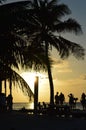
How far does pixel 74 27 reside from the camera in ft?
139

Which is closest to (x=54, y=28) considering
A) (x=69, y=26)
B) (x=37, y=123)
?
(x=69, y=26)

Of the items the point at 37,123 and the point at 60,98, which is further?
the point at 60,98

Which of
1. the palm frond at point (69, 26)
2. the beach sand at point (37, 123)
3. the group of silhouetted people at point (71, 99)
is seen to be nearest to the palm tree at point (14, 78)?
the beach sand at point (37, 123)

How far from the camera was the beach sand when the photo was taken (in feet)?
71.5

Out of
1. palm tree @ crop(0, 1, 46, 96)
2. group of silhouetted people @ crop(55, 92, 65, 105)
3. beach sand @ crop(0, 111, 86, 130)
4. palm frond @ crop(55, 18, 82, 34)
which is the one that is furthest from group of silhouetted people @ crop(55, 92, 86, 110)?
palm tree @ crop(0, 1, 46, 96)

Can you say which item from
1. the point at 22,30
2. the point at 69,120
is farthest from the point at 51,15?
the point at 22,30

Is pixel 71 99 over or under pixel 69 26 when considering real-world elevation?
under

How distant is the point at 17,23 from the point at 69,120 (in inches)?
283

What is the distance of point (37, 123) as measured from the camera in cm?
2325

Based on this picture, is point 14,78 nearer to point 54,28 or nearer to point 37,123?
point 37,123

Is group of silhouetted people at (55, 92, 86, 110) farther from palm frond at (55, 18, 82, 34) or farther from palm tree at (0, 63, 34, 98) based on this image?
palm tree at (0, 63, 34, 98)

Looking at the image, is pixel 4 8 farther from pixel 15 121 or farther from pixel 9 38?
pixel 15 121

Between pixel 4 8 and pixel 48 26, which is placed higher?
pixel 48 26

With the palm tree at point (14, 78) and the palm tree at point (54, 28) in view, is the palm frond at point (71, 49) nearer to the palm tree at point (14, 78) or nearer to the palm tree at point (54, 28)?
the palm tree at point (54, 28)
